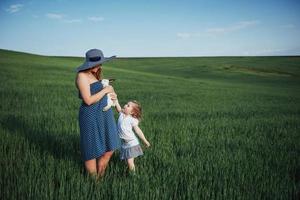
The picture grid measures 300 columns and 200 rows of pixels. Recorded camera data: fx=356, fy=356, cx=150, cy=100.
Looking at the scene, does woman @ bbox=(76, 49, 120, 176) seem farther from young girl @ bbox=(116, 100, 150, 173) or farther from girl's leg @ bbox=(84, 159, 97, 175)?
young girl @ bbox=(116, 100, 150, 173)

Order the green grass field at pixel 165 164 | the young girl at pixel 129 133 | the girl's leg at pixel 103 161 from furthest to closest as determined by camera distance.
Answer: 1. the young girl at pixel 129 133
2. the girl's leg at pixel 103 161
3. the green grass field at pixel 165 164

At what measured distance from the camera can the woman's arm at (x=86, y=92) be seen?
4184 mm

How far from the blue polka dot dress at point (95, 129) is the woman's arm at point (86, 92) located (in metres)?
0.16

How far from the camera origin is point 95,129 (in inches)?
171

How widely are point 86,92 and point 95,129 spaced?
48 cm

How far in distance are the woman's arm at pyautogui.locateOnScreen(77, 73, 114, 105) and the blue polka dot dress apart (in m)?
0.16

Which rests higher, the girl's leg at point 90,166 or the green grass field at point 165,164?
the girl's leg at point 90,166

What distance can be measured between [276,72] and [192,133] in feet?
166

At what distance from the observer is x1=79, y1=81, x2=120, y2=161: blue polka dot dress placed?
4336 mm

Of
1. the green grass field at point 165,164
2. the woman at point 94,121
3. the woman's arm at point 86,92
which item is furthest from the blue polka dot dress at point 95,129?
the green grass field at point 165,164

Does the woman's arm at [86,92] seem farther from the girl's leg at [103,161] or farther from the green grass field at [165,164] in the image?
the green grass field at [165,164]

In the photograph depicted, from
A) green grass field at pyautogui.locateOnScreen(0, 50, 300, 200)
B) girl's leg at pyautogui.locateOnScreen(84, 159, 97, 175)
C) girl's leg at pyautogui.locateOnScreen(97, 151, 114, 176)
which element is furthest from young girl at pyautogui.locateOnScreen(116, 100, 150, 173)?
girl's leg at pyautogui.locateOnScreen(84, 159, 97, 175)

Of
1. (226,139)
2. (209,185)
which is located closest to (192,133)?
(226,139)

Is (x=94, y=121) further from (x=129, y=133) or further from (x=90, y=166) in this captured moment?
(x=129, y=133)
